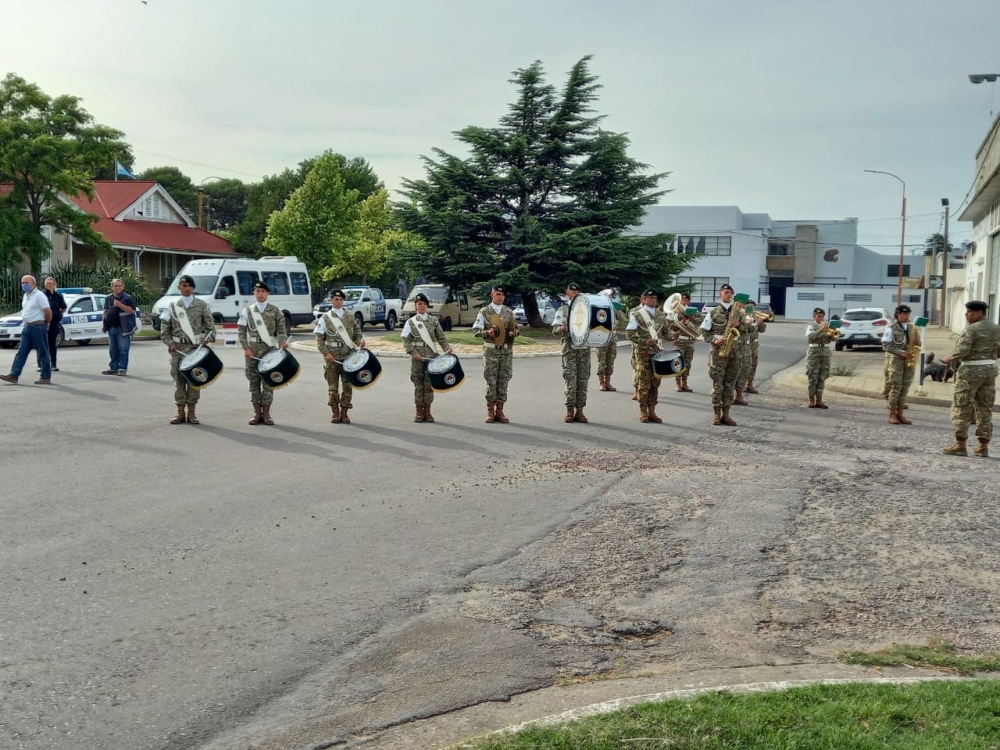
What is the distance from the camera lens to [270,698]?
13.7 feet

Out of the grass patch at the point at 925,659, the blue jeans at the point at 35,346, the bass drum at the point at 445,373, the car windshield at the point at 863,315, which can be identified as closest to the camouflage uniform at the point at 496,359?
the bass drum at the point at 445,373

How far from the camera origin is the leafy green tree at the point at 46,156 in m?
32.5

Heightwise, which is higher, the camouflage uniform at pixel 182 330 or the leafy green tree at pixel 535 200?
the leafy green tree at pixel 535 200

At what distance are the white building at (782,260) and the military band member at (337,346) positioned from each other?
63.7 meters

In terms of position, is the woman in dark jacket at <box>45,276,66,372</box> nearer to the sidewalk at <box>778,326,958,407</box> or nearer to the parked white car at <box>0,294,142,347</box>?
the parked white car at <box>0,294,142,347</box>

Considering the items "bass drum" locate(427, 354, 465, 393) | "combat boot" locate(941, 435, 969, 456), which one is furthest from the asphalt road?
"combat boot" locate(941, 435, 969, 456)

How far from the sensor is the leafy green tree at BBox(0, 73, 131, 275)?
107 feet

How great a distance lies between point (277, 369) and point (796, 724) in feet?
30.2

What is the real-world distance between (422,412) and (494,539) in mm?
6091

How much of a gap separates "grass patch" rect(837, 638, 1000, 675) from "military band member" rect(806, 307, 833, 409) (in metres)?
11.1

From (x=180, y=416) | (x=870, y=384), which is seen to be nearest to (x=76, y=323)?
(x=180, y=416)

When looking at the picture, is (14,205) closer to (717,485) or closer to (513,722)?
(717,485)

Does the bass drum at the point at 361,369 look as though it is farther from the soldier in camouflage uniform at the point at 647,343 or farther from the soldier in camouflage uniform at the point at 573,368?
the soldier in camouflage uniform at the point at 647,343

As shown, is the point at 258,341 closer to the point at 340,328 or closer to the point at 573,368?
the point at 340,328
